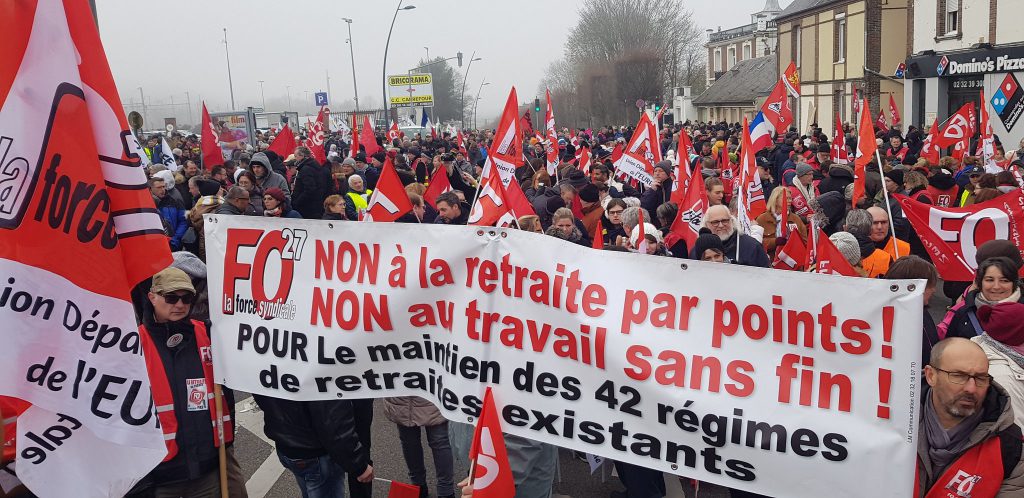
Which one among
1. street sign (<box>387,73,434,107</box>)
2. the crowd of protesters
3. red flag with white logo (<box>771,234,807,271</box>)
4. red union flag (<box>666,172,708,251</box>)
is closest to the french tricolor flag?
the crowd of protesters

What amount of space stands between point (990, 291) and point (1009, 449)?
1.67m

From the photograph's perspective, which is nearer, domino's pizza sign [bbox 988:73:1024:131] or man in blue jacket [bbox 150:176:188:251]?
man in blue jacket [bbox 150:176:188:251]

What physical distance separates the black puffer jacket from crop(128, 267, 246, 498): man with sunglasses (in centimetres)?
31

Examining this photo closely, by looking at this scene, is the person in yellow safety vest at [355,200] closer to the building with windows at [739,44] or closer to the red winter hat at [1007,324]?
the red winter hat at [1007,324]

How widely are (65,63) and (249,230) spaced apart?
117cm

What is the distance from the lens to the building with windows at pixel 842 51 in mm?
32812

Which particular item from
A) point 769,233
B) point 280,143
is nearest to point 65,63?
point 769,233

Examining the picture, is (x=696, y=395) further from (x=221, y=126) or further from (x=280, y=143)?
(x=221, y=126)

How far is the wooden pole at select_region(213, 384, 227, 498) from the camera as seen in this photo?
382cm

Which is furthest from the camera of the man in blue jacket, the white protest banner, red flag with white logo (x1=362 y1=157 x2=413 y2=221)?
the man in blue jacket

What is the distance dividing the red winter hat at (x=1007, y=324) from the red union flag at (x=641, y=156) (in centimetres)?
648

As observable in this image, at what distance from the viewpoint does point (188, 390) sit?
377cm

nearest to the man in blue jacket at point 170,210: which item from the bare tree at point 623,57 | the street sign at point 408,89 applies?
the street sign at point 408,89

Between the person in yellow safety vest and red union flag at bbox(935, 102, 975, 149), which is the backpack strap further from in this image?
red union flag at bbox(935, 102, 975, 149)
